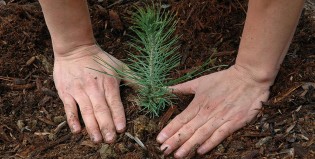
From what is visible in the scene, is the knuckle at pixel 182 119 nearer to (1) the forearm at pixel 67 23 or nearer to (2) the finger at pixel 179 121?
(2) the finger at pixel 179 121

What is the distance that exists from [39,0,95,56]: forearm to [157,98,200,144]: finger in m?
0.59

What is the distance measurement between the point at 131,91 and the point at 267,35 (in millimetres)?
663

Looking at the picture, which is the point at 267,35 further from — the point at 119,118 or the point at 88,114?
the point at 88,114

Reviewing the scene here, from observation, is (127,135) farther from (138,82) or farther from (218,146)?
(218,146)

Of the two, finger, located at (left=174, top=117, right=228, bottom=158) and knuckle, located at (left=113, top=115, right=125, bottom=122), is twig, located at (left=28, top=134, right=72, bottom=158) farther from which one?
finger, located at (left=174, top=117, right=228, bottom=158)

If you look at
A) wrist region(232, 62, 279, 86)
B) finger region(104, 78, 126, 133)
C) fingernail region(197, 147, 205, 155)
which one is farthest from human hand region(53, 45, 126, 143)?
wrist region(232, 62, 279, 86)

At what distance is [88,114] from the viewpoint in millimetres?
2088

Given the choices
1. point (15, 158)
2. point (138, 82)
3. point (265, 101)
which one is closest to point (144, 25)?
point (138, 82)

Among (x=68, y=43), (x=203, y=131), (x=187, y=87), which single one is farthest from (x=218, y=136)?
(x=68, y=43)

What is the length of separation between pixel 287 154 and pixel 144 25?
28.1 inches

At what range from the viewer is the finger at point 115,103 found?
204cm

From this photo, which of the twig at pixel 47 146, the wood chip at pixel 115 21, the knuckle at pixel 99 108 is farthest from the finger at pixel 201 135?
the wood chip at pixel 115 21

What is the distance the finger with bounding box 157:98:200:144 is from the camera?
1.98 metres

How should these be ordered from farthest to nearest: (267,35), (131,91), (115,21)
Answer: (115,21) → (131,91) → (267,35)
